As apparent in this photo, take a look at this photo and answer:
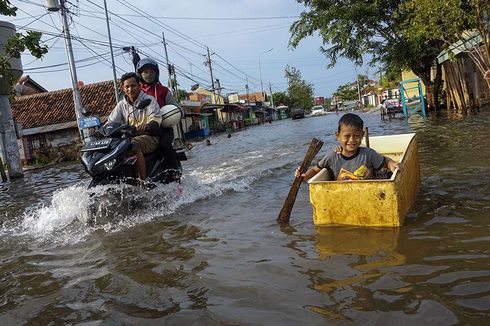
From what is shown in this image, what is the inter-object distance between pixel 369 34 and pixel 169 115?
18731 mm

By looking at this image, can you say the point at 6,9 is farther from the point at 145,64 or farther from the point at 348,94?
the point at 348,94

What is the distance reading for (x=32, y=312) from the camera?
10.1 feet

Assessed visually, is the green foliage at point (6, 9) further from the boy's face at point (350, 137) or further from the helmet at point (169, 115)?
the boy's face at point (350, 137)

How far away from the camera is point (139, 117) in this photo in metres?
6.28

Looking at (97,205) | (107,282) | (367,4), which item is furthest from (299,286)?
(367,4)

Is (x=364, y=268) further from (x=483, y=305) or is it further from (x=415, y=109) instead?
(x=415, y=109)

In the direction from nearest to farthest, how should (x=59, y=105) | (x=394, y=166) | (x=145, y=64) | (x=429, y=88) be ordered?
(x=394, y=166), (x=145, y=64), (x=429, y=88), (x=59, y=105)

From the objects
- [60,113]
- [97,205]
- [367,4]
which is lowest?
[97,205]

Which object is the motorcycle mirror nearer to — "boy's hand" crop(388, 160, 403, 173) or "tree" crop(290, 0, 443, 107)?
"boy's hand" crop(388, 160, 403, 173)

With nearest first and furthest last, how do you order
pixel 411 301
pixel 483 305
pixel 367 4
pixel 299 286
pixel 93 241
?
pixel 483 305 < pixel 411 301 < pixel 299 286 < pixel 93 241 < pixel 367 4

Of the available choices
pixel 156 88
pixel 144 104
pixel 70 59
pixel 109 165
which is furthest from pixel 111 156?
pixel 70 59

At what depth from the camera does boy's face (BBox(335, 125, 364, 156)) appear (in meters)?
4.48

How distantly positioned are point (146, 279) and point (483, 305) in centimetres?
231

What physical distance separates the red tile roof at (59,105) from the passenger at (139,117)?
900 inches
